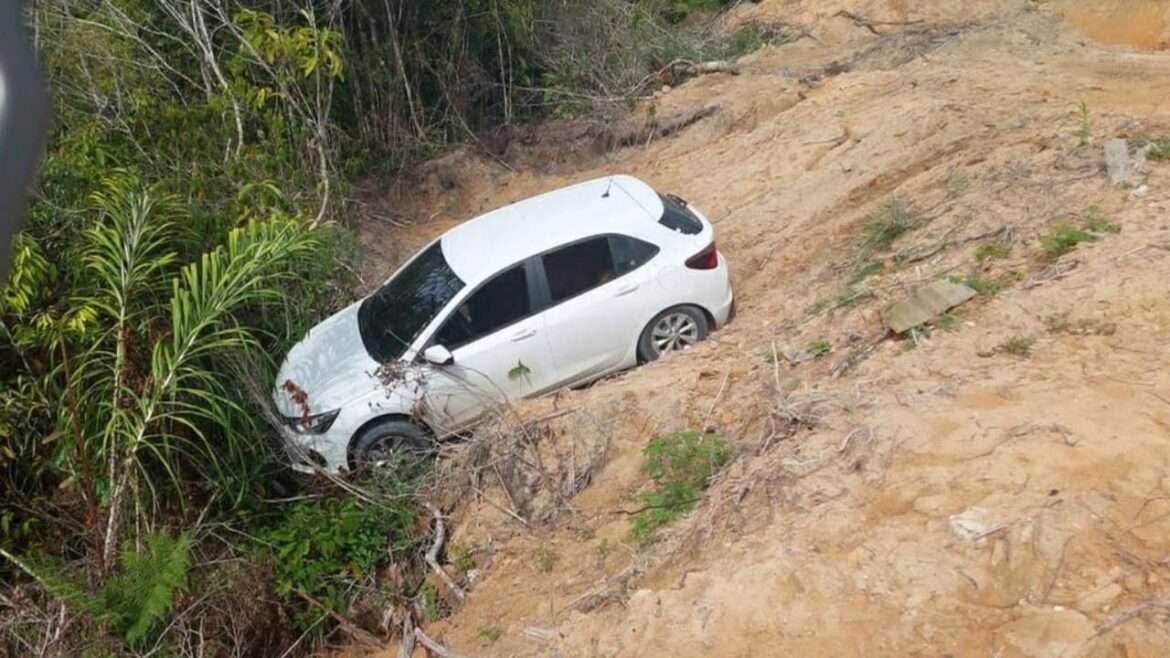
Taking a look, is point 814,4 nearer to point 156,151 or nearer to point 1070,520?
point 156,151

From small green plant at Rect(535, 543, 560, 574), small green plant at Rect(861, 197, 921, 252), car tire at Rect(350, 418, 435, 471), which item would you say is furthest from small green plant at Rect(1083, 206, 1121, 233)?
car tire at Rect(350, 418, 435, 471)

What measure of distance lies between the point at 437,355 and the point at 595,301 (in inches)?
49.5

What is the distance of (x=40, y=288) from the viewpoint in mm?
6691

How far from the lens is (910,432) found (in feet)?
18.0

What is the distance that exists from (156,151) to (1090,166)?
7579 millimetres

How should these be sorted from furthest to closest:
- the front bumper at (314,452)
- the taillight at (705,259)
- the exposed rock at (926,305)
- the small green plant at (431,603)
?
the taillight at (705,259), the front bumper at (314,452), the exposed rock at (926,305), the small green plant at (431,603)

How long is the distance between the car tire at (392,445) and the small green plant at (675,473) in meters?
1.75

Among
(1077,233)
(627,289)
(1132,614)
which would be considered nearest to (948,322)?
(1077,233)

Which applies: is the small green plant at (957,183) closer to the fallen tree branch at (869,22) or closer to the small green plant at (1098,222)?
the small green plant at (1098,222)

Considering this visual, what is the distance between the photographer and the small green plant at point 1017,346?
6090 millimetres

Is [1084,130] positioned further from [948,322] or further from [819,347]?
[819,347]

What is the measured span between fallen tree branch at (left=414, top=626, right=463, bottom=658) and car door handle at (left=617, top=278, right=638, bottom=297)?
300 centimetres

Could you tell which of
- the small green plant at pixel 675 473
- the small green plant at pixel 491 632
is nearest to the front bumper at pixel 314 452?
the small green plant at pixel 491 632

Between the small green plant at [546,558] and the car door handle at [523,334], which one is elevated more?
the car door handle at [523,334]
